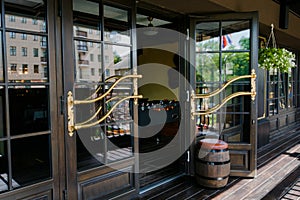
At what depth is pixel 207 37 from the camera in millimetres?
3584

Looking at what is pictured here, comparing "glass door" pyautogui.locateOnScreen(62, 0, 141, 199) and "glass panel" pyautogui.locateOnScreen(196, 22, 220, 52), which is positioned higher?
"glass panel" pyautogui.locateOnScreen(196, 22, 220, 52)

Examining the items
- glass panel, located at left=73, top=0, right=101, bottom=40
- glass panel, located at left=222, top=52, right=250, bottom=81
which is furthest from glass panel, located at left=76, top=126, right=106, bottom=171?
glass panel, located at left=222, top=52, right=250, bottom=81

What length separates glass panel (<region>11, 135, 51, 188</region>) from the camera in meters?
2.26

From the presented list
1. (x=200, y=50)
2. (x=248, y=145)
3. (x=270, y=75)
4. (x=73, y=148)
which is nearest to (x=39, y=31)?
(x=73, y=148)

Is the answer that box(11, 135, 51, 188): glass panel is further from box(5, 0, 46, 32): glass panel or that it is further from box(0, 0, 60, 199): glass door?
box(5, 0, 46, 32): glass panel

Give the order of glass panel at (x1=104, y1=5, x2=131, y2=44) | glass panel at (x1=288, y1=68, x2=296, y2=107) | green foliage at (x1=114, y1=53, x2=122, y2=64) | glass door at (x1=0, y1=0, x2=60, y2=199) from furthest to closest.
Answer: glass panel at (x1=288, y1=68, x2=296, y2=107), green foliage at (x1=114, y1=53, x2=122, y2=64), glass panel at (x1=104, y1=5, x2=131, y2=44), glass door at (x1=0, y1=0, x2=60, y2=199)

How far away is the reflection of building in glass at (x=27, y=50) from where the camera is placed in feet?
6.95

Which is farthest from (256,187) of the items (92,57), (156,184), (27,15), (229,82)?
(27,15)

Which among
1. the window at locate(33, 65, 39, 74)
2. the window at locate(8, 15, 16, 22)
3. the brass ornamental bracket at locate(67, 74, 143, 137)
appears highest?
the window at locate(8, 15, 16, 22)

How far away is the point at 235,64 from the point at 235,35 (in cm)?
41

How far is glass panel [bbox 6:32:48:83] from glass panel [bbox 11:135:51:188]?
1.93 ft

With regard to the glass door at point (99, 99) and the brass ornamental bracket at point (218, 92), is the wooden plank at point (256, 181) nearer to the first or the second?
the brass ornamental bracket at point (218, 92)

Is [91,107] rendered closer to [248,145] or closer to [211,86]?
[211,86]

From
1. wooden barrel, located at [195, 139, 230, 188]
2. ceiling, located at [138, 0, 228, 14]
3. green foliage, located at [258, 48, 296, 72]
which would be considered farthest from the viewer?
green foliage, located at [258, 48, 296, 72]
